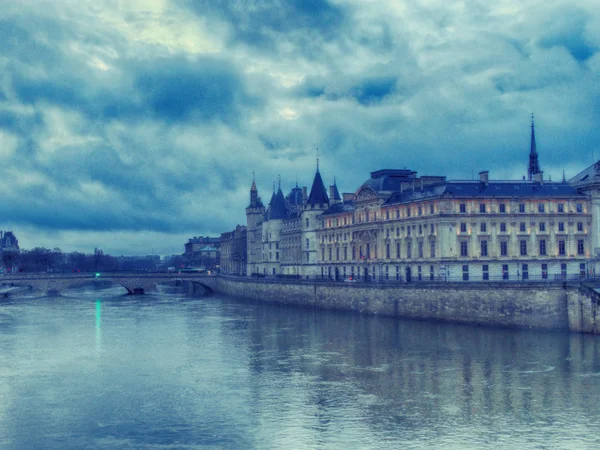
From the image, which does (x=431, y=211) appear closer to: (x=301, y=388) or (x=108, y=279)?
(x=301, y=388)

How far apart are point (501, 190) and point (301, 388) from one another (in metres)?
46.6

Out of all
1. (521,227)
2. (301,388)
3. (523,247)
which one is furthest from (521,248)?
(301,388)

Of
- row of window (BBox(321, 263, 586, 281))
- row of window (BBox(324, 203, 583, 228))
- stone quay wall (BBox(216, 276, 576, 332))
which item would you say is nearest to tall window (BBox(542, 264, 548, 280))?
row of window (BBox(321, 263, 586, 281))

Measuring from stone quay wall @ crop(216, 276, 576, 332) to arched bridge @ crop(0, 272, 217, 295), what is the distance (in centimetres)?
4394

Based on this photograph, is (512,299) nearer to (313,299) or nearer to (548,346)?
(548,346)

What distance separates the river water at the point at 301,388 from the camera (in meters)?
31.0

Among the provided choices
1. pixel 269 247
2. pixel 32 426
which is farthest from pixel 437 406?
pixel 269 247

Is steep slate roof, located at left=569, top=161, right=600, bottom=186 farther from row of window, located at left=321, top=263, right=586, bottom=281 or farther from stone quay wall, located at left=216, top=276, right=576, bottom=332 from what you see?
stone quay wall, located at left=216, top=276, right=576, bottom=332

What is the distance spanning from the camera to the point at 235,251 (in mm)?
168750

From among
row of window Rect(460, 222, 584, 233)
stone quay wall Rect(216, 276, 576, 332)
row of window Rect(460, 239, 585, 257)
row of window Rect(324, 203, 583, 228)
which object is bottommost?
stone quay wall Rect(216, 276, 576, 332)

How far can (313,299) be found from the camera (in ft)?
302

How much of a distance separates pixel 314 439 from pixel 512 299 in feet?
117

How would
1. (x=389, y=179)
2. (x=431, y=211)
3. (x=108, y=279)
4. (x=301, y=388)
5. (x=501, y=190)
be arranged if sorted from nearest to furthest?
(x=301, y=388), (x=501, y=190), (x=431, y=211), (x=389, y=179), (x=108, y=279)

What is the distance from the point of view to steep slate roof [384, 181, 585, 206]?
258ft
